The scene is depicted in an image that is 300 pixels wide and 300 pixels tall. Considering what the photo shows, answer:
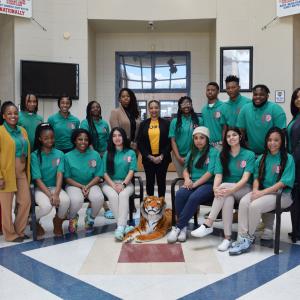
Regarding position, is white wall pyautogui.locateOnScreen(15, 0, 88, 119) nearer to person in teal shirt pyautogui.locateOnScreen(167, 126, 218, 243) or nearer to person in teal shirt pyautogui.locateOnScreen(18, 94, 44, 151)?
person in teal shirt pyautogui.locateOnScreen(18, 94, 44, 151)

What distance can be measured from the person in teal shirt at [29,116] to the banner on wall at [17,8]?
12.2ft

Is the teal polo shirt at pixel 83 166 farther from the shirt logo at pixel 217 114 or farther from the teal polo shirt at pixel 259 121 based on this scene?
the teal polo shirt at pixel 259 121

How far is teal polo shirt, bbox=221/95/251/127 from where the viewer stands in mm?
4027

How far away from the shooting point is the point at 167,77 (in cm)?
916

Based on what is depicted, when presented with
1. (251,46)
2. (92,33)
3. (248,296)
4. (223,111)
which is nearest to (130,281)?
(248,296)

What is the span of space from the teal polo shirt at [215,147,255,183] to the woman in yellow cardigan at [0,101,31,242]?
1.82m

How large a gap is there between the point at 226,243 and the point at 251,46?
5.27m

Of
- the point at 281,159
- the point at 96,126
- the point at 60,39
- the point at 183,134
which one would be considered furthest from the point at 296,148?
the point at 60,39

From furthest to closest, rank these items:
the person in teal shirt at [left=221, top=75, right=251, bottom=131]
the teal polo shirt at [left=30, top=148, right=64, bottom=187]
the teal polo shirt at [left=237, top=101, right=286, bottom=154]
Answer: the person in teal shirt at [left=221, top=75, right=251, bottom=131]
the teal polo shirt at [left=30, top=148, right=64, bottom=187]
the teal polo shirt at [left=237, top=101, right=286, bottom=154]

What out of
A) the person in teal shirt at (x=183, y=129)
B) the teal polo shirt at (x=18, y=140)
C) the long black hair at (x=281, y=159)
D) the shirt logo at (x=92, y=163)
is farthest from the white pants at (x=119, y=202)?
the long black hair at (x=281, y=159)

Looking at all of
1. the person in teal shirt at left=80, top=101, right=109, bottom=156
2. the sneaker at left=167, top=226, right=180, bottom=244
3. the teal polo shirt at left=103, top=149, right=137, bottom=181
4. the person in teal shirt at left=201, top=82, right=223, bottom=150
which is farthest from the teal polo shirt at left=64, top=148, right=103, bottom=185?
the person in teal shirt at left=201, top=82, right=223, bottom=150

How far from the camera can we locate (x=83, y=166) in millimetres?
3809

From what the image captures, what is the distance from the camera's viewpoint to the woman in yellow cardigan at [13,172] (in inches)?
132

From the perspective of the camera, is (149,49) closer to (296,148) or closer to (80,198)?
(80,198)
